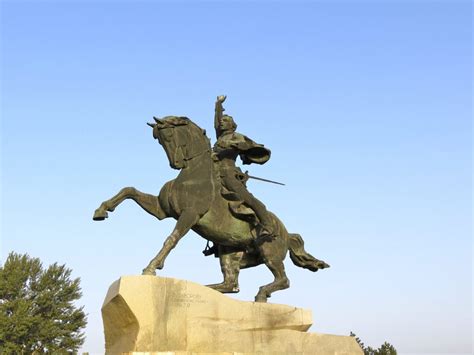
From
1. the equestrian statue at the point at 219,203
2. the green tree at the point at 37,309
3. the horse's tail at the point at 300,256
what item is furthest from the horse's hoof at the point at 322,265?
the green tree at the point at 37,309

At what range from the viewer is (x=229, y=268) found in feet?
43.3

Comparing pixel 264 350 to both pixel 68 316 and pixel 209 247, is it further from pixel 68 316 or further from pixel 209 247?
pixel 68 316

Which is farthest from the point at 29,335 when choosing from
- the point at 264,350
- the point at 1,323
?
the point at 264,350

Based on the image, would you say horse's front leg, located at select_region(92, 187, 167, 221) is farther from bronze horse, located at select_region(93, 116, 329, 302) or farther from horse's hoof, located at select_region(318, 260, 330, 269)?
horse's hoof, located at select_region(318, 260, 330, 269)

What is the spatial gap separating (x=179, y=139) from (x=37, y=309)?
22296 millimetres

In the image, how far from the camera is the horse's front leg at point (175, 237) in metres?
11.4

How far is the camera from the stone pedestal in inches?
413

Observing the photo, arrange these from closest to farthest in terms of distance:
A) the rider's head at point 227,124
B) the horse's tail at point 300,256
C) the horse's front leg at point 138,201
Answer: the horse's front leg at point 138,201
the rider's head at point 227,124
the horse's tail at point 300,256

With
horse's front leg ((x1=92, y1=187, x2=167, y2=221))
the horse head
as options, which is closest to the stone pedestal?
horse's front leg ((x1=92, y1=187, x2=167, y2=221))

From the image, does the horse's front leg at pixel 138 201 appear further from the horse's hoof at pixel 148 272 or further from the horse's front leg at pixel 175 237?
the horse's hoof at pixel 148 272

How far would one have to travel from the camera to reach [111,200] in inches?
472

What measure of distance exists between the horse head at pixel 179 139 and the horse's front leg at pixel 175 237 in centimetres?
96

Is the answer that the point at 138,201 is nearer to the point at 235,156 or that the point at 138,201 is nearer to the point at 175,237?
the point at 175,237

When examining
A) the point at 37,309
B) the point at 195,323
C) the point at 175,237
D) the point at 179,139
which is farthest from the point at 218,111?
the point at 37,309
